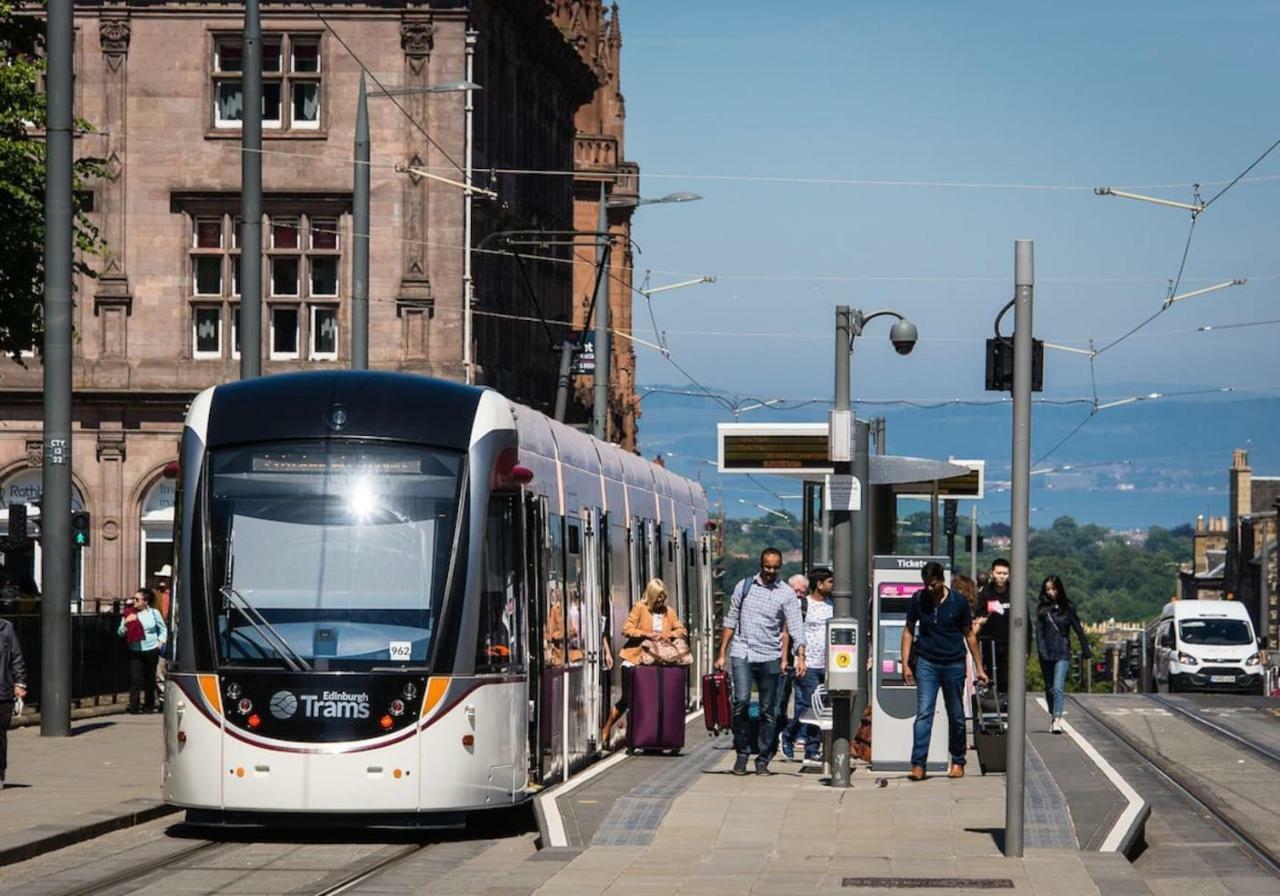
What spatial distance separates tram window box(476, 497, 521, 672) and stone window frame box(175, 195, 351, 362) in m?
31.3

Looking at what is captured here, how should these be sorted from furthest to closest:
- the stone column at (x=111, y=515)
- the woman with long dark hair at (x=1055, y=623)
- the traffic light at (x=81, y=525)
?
the stone column at (x=111, y=515) < the traffic light at (x=81, y=525) < the woman with long dark hair at (x=1055, y=623)

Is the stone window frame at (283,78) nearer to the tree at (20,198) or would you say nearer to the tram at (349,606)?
the tree at (20,198)

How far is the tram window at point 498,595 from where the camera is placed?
58.2ft

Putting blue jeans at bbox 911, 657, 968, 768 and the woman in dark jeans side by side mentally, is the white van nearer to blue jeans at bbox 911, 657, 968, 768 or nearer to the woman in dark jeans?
the woman in dark jeans

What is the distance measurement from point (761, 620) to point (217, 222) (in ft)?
98.5

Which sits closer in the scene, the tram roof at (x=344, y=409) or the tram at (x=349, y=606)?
the tram at (x=349, y=606)

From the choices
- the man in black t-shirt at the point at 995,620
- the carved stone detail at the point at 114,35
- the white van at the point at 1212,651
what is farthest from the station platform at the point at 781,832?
the white van at the point at 1212,651

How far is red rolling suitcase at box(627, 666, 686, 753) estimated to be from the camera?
76.8ft

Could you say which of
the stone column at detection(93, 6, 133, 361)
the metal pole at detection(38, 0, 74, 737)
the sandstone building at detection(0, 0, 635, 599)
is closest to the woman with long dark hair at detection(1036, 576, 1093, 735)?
the metal pole at detection(38, 0, 74, 737)

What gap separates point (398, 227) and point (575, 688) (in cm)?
2842

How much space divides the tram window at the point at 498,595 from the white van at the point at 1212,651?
34.4 meters

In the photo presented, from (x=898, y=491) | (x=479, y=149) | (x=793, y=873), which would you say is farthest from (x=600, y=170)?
(x=793, y=873)

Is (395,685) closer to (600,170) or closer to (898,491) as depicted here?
(898,491)

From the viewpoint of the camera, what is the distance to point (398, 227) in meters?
49.2
